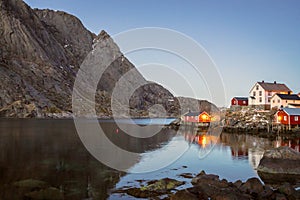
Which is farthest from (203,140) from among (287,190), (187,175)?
(287,190)

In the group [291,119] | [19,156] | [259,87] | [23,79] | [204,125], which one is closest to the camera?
[19,156]

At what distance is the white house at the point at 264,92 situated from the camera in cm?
8994

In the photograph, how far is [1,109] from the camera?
161000mm

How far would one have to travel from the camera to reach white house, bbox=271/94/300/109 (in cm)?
8488

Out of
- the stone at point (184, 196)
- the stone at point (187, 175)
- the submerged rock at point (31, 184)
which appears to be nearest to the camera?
the stone at point (184, 196)

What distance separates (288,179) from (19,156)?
31.4 metres

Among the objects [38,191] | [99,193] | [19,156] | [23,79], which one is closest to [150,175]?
[99,193]

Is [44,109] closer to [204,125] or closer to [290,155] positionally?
[204,125]

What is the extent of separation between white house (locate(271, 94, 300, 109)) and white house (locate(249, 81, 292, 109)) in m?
2.31

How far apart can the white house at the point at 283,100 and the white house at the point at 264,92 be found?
90.8 inches

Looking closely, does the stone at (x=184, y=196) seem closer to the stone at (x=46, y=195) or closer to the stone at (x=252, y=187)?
the stone at (x=252, y=187)

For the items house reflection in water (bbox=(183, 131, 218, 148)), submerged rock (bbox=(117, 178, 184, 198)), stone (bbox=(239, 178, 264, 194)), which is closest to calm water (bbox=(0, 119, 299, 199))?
submerged rock (bbox=(117, 178, 184, 198))

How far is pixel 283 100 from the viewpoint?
8494cm

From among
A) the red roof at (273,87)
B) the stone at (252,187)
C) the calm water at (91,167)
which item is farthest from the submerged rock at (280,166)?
the red roof at (273,87)
